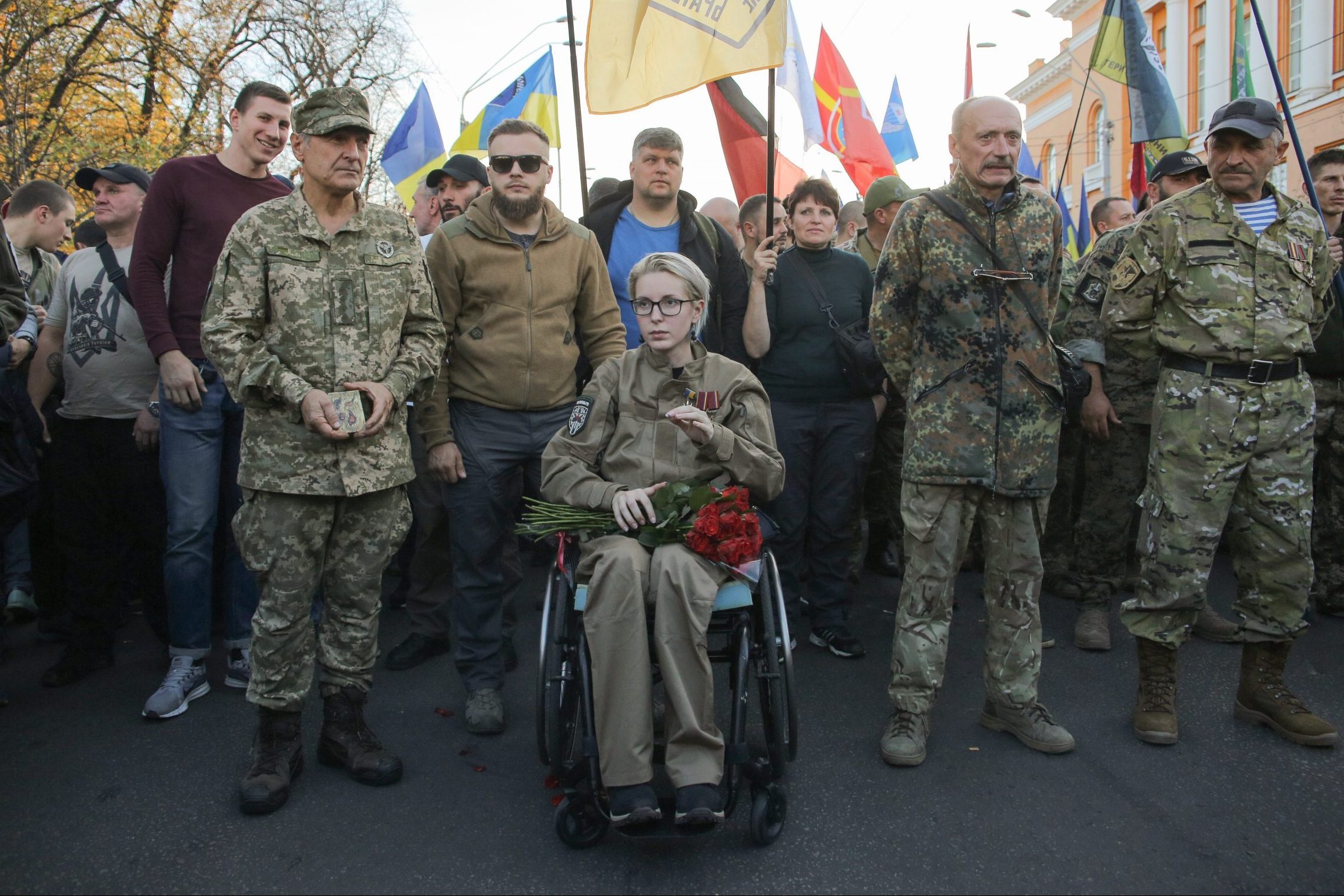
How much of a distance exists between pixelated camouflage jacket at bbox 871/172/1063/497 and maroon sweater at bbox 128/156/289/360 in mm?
2578

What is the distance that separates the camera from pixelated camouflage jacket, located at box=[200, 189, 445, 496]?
3.20 metres

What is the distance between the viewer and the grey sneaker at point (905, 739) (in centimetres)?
350

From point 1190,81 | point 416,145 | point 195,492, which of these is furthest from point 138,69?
point 1190,81

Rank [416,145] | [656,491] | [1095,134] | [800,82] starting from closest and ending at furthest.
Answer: [656,491]
[800,82]
[416,145]
[1095,134]

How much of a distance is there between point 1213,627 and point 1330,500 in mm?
1029

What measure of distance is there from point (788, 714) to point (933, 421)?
1241 millimetres

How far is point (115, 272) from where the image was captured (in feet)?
14.5

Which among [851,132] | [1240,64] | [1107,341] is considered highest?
[1240,64]

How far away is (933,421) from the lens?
363 cm

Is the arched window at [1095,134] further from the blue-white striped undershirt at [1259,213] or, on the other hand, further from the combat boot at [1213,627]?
the blue-white striped undershirt at [1259,213]

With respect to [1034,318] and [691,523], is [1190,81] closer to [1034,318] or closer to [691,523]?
[1034,318]

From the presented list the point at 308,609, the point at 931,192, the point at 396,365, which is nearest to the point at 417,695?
the point at 308,609

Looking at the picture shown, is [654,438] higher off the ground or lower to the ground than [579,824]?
higher

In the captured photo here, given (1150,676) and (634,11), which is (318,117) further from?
(1150,676)
